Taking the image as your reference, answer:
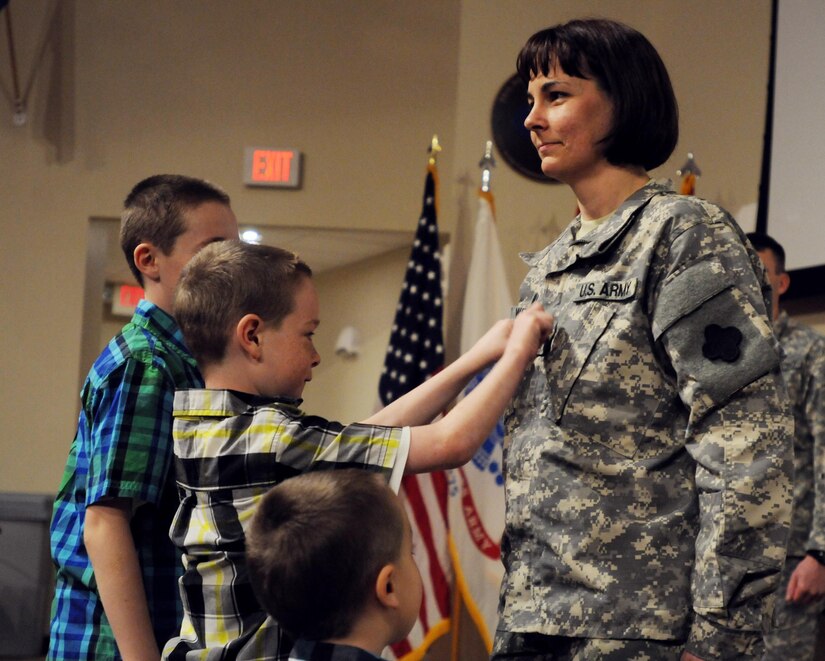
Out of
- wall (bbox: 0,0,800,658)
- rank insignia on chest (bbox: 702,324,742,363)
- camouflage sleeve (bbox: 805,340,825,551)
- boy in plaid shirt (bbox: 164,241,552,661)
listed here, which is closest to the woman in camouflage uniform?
rank insignia on chest (bbox: 702,324,742,363)

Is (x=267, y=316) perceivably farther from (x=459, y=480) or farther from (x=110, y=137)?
(x=110, y=137)

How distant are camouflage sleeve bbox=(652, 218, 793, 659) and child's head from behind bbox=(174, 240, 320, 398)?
50cm

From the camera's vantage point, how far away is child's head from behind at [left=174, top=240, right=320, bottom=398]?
58.0 inches

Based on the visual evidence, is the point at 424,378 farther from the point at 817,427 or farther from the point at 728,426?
the point at 728,426

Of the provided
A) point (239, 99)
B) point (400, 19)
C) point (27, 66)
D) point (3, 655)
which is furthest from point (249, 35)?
point (3, 655)

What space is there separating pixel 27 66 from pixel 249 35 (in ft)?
3.78

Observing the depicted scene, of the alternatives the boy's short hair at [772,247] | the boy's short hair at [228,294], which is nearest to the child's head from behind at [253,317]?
the boy's short hair at [228,294]

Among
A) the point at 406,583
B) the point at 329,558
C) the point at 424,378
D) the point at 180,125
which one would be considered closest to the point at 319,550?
the point at 329,558

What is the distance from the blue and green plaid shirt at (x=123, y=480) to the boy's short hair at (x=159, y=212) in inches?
8.2

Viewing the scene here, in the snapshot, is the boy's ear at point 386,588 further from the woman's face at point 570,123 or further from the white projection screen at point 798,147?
the white projection screen at point 798,147

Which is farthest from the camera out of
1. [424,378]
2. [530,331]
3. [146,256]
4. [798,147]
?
[424,378]

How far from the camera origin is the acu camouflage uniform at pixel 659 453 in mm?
1285

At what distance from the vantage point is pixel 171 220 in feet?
6.03

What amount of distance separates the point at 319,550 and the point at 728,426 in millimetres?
539
